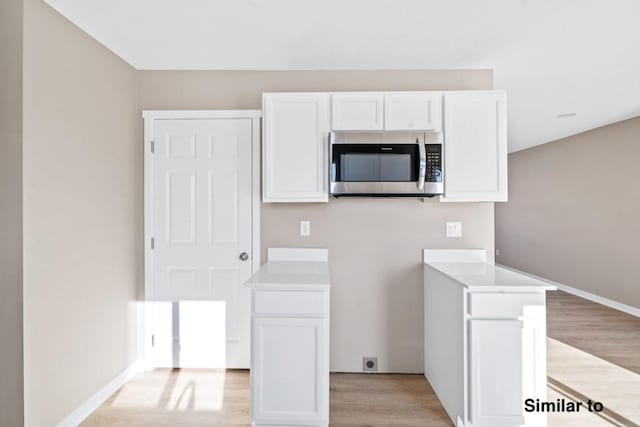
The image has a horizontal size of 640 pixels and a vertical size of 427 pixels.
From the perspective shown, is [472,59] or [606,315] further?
[606,315]

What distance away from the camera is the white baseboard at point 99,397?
2.06 meters

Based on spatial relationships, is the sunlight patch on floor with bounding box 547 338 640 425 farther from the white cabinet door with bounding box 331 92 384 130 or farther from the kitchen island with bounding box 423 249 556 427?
the white cabinet door with bounding box 331 92 384 130

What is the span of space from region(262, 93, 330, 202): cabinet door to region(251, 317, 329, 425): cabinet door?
979 mm

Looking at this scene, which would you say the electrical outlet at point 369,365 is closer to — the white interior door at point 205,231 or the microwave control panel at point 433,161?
the white interior door at point 205,231

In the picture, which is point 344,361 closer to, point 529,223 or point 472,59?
point 472,59

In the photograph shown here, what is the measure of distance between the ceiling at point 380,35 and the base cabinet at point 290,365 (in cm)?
161

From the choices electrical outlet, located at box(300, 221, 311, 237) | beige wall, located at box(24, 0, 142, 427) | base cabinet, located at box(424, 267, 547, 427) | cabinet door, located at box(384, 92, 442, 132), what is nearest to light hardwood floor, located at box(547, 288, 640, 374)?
base cabinet, located at box(424, 267, 547, 427)

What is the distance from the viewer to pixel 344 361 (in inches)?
107

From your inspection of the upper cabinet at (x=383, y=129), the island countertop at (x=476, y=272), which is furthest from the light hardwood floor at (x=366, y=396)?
the upper cabinet at (x=383, y=129)

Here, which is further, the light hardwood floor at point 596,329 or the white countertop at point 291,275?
the light hardwood floor at point 596,329

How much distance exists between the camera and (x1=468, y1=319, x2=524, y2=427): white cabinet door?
73.8 inches

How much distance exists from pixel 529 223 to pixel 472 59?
4.76 metres

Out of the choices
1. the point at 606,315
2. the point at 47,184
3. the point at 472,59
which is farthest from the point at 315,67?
the point at 606,315

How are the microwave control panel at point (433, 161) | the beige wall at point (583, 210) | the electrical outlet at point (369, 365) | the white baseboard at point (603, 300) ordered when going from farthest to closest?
the beige wall at point (583, 210)
the white baseboard at point (603, 300)
the electrical outlet at point (369, 365)
the microwave control panel at point (433, 161)
